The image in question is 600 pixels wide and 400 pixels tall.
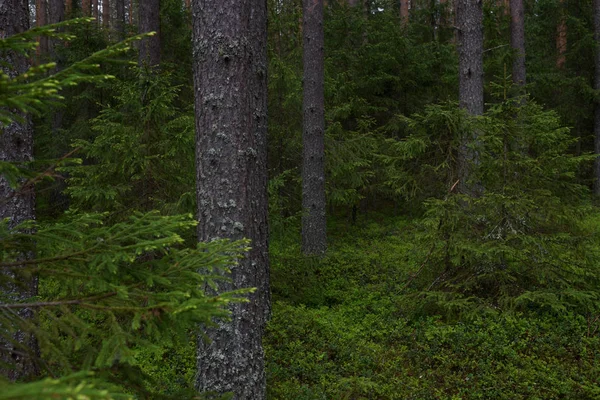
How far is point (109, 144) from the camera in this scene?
7.26 metres

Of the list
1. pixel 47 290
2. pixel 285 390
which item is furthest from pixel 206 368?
pixel 47 290

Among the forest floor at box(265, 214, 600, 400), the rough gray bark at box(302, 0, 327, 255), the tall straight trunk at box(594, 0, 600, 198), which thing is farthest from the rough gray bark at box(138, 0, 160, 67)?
the tall straight trunk at box(594, 0, 600, 198)

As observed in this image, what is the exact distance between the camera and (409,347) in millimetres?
6336

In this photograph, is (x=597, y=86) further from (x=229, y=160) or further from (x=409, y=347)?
(x=229, y=160)

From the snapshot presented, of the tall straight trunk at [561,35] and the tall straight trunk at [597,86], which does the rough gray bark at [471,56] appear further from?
the tall straight trunk at [561,35]

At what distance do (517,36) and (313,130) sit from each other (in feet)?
32.4

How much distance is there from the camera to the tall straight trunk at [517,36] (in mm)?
16188

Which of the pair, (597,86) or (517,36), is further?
(597,86)

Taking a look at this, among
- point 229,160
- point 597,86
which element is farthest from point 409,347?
point 597,86

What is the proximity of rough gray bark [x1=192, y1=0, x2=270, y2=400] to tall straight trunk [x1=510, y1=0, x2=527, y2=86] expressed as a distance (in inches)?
551

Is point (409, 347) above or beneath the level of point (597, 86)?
beneath

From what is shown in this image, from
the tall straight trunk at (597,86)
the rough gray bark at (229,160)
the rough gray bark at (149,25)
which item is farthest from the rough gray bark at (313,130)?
the tall straight trunk at (597,86)

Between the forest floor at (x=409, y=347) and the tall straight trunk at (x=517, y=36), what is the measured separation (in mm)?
11021

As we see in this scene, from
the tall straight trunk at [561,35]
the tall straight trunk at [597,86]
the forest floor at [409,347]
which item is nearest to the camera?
the forest floor at [409,347]
